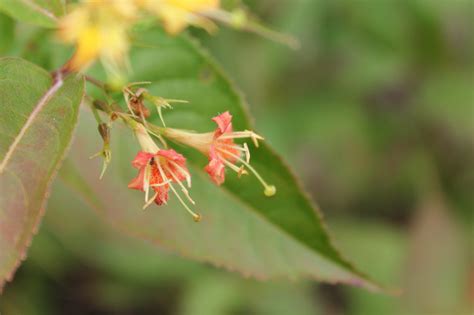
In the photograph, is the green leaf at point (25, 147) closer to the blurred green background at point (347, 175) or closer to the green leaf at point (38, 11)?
the green leaf at point (38, 11)

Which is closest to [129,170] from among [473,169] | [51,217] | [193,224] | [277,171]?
[193,224]

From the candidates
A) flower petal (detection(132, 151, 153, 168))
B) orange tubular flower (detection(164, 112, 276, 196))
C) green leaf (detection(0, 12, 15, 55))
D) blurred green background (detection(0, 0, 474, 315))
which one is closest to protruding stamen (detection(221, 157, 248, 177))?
orange tubular flower (detection(164, 112, 276, 196))

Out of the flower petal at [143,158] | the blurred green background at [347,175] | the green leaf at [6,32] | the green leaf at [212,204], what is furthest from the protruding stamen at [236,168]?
the blurred green background at [347,175]

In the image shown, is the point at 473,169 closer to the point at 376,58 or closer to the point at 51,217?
the point at 376,58

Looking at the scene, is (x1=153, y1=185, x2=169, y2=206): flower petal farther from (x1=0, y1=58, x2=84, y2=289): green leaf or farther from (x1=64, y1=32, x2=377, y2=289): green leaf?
(x1=64, y1=32, x2=377, y2=289): green leaf

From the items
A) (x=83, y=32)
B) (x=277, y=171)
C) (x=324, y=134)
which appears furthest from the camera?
(x=324, y=134)

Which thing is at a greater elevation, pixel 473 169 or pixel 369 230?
pixel 473 169
